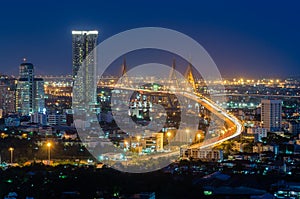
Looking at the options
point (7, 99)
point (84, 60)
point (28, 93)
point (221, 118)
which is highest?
point (84, 60)

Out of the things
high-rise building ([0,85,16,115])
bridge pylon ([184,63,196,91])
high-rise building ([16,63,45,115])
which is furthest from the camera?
bridge pylon ([184,63,196,91])

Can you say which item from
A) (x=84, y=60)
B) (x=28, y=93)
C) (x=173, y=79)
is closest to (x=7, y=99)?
(x=28, y=93)

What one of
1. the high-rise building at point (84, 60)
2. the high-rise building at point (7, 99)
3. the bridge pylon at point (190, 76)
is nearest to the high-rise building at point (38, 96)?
the high-rise building at point (7, 99)

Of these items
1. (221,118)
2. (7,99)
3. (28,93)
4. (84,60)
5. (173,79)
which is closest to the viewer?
(221,118)

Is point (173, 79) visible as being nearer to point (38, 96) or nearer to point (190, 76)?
point (190, 76)

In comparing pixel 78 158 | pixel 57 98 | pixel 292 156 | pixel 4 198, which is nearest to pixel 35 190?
pixel 4 198

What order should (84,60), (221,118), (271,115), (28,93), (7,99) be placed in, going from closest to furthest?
(221,118)
(271,115)
(28,93)
(7,99)
(84,60)

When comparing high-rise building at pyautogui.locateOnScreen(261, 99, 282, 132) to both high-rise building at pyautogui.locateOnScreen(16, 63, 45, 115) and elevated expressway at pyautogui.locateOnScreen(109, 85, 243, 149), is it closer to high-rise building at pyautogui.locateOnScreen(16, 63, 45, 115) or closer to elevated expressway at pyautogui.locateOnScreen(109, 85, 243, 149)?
elevated expressway at pyautogui.locateOnScreen(109, 85, 243, 149)

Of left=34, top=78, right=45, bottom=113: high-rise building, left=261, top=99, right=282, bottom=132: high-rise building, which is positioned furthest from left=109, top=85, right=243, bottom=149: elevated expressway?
left=34, top=78, right=45, bottom=113: high-rise building
